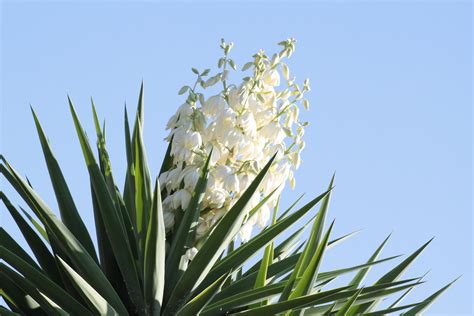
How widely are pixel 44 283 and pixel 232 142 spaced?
69 cm

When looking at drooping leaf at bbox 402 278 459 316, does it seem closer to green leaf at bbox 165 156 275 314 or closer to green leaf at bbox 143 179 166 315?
green leaf at bbox 165 156 275 314

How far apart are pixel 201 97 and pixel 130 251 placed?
1.82 feet

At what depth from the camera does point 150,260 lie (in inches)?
102

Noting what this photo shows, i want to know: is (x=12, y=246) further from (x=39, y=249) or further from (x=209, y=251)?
(x=209, y=251)

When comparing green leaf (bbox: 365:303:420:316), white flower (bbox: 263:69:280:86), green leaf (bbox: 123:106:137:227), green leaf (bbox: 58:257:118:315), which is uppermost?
white flower (bbox: 263:69:280:86)

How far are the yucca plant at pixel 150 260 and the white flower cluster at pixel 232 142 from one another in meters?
0.04

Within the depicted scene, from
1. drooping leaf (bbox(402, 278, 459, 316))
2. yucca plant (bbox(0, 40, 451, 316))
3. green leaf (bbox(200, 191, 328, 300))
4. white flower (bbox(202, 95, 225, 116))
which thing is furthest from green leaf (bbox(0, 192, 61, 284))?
drooping leaf (bbox(402, 278, 459, 316))

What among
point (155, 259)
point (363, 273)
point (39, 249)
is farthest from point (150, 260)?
point (363, 273)

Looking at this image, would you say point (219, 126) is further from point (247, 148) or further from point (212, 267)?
point (212, 267)

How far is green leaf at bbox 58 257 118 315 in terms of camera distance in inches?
94.0

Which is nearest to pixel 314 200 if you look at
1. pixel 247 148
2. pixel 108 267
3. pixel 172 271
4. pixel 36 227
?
pixel 247 148

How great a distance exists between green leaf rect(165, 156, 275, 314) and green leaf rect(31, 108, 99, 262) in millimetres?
307

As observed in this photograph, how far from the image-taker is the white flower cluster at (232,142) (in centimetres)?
288

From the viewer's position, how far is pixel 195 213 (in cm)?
281
